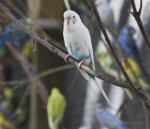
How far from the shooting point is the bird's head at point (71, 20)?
1.41ft

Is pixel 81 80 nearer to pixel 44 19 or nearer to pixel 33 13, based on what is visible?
pixel 44 19

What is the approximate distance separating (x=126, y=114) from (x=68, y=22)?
1.92 ft

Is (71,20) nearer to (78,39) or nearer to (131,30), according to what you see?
(78,39)

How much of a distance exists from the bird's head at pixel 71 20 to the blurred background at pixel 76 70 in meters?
0.11

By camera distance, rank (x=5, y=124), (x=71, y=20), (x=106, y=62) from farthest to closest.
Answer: (x=5, y=124), (x=106, y=62), (x=71, y=20)

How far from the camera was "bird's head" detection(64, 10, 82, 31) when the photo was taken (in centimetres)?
43

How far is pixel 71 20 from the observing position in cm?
45

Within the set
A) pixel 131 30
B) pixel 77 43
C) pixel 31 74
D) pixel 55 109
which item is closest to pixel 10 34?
pixel 31 74

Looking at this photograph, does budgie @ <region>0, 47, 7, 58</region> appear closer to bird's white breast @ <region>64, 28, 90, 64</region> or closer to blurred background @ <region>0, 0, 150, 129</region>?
blurred background @ <region>0, 0, 150, 129</region>

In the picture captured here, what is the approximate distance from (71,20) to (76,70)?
84 centimetres

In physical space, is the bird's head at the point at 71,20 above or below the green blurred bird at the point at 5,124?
below

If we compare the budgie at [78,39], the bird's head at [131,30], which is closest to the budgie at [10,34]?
the bird's head at [131,30]

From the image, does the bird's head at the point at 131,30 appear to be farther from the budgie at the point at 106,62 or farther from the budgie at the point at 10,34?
the budgie at the point at 10,34

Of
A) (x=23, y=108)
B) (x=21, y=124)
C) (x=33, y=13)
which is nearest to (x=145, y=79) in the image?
(x=33, y=13)
